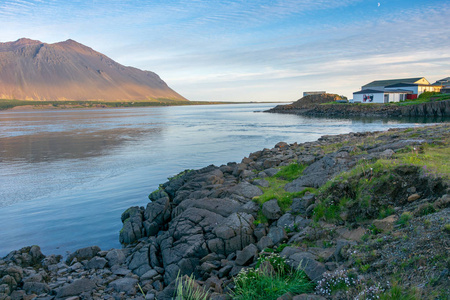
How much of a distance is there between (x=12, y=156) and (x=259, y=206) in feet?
103

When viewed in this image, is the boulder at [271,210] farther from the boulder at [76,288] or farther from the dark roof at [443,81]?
the dark roof at [443,81]

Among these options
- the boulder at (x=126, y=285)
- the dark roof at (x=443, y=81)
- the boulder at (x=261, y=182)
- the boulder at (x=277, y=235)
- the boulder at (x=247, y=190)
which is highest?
the dark roof at (x=443, y=81)

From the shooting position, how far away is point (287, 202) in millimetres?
11953

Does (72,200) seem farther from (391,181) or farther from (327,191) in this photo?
(391,181)

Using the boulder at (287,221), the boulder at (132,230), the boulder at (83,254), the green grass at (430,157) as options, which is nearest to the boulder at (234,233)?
the boulder at (287,221)

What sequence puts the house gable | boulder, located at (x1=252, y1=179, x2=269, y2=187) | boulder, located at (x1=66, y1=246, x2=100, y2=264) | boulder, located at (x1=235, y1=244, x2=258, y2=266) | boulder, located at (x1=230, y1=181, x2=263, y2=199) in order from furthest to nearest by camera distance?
the house gable, boulder, located at (x1=252, y1=179, x2=269, y2=187), boulder, located at (x1=230, y1=181, x2=263, y2=199), boulder, located at (x1=66, y1=246, x2=100, y2=264), boulder, located at (x1=235, y1=244, x2=258, y2=266)

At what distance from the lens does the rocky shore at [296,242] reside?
6160mm

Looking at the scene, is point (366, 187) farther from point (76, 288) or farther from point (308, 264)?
point (76, 288)

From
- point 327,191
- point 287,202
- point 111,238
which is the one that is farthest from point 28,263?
point 327,191


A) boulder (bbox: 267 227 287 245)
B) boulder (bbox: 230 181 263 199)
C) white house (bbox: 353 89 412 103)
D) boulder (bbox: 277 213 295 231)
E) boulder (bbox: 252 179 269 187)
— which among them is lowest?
boulder (bbox: 267 227 287 245)

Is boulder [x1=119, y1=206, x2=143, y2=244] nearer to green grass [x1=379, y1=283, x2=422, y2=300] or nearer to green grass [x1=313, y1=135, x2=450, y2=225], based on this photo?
green grass [x1=313, y1=135, x2=450, y2=225]

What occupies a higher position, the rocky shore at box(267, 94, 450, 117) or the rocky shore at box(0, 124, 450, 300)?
the rocky shore at box(267, 94, 450, 117)

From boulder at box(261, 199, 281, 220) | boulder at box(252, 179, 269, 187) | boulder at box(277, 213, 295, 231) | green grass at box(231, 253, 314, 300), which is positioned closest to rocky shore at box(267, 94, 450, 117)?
boulder at box(252, 179, 269, 187)

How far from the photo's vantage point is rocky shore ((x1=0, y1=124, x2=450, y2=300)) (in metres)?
6.16
